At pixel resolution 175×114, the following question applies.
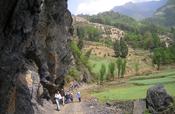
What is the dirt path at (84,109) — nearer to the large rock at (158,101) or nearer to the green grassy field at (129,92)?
the large rock at (158,101)

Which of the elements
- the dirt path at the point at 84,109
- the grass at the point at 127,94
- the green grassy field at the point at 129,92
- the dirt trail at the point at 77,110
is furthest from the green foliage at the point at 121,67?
the dirt trail at the point at 77,110

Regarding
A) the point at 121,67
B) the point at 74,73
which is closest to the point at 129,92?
the point at 74,73

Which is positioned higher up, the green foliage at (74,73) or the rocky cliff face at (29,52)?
the rocky cliff face at (29,52)

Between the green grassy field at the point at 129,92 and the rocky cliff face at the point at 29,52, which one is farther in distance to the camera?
the green grassy field at the point at 129,92

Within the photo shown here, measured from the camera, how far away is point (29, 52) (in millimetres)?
49719

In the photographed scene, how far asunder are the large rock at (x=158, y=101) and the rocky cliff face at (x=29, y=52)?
573 inches

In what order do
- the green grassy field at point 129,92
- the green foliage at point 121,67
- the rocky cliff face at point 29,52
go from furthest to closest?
the green foliage at point 121,67, the green grassy field at point 129,92, the rocky cliff face at point 29,52

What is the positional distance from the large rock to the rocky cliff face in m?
14.6

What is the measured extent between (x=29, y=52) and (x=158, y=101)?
17852 mm

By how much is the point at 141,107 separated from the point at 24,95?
70.4 ft

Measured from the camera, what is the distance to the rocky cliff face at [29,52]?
2870 centimetres

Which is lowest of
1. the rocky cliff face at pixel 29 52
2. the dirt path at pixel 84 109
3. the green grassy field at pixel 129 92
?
the green grassy field at pixel 129 92

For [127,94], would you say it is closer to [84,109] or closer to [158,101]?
[84,109]

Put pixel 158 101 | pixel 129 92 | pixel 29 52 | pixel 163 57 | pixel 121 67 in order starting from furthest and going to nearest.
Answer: pixel 163 57, pixel 121 67, pixel 129 92, pixel 158 101, pixel 29 52
